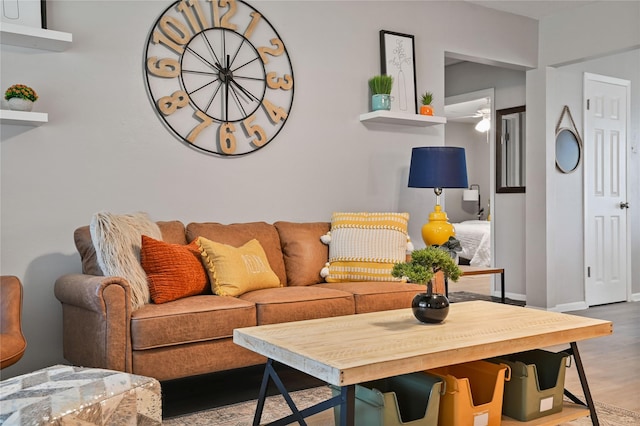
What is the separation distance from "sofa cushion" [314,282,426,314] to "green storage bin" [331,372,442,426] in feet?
3.51

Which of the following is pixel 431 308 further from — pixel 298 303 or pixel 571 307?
pixel 571 307

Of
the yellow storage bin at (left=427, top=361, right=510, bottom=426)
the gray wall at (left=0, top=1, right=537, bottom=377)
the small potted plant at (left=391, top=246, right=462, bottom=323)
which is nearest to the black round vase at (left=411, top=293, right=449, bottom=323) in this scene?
the small potted plant at (left=391, top=246, right=462, bottom=323)

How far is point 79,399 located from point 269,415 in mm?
1069

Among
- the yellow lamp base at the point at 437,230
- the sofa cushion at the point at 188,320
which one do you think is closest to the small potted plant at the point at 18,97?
the sofa cushion at the point at 188,320

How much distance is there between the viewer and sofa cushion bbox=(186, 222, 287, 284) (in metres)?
3.61

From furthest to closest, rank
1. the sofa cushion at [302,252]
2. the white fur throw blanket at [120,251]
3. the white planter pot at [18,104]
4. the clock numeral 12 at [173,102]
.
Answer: the sofa cushion at [302,252] < the clock numeral 12 at [173,102] < the white planter pot at [18,104] < the white fur throw blanket at [120,251]

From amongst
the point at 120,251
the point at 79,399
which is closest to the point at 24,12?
the point at 120,251

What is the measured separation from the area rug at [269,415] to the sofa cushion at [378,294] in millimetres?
617

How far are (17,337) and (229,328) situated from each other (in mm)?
914

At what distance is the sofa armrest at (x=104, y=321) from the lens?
264 cm

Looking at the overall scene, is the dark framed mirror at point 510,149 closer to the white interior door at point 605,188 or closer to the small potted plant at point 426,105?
the white interior door at point 605,188

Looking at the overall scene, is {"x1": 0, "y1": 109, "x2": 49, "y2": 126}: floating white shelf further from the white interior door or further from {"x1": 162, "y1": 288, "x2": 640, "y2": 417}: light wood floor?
the white interior door

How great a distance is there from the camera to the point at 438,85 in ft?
16.5

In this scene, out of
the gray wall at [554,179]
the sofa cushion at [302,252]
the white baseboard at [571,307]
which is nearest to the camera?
the sofa cushion at [302,252]
